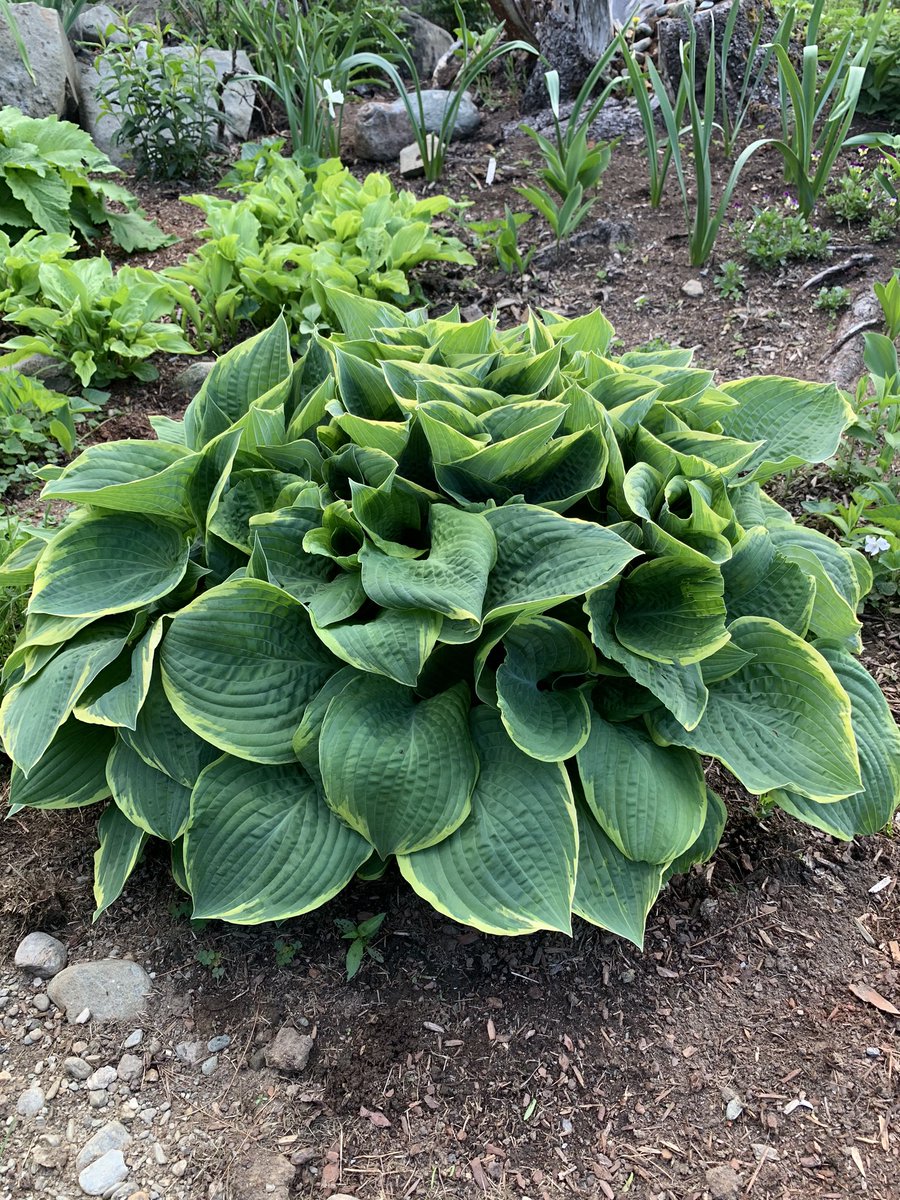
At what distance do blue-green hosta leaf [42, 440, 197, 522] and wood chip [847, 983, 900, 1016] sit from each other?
6.09 ft

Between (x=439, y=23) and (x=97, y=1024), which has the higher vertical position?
(x=439, y=23)

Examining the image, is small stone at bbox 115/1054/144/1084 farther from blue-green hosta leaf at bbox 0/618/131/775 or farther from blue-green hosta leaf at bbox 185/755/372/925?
blue-green hosta leaf at bbox 0/618/131/775

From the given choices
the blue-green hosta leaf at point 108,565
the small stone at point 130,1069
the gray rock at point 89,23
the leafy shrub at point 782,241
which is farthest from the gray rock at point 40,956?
the gray rock at point 89,23

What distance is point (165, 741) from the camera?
1923 millimetres

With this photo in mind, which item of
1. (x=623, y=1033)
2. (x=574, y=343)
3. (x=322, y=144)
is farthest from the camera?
(x=322, y=144)

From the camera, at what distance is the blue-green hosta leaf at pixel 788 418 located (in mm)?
2309

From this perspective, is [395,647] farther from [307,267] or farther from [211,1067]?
[307,267]

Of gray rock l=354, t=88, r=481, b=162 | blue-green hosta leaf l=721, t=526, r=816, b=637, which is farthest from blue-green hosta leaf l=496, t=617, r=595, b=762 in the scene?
gray rock l=354, t=88, r=481, b=162

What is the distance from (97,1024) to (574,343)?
6.75ft

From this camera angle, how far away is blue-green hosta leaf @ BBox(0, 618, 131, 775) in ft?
6.13

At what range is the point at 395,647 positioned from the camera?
65.8 inches

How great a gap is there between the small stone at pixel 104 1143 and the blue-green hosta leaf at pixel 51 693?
28.8 inches

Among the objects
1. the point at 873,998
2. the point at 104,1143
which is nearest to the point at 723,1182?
the point at 873,998

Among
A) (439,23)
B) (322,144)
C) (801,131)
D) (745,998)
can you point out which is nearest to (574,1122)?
(745,998)
